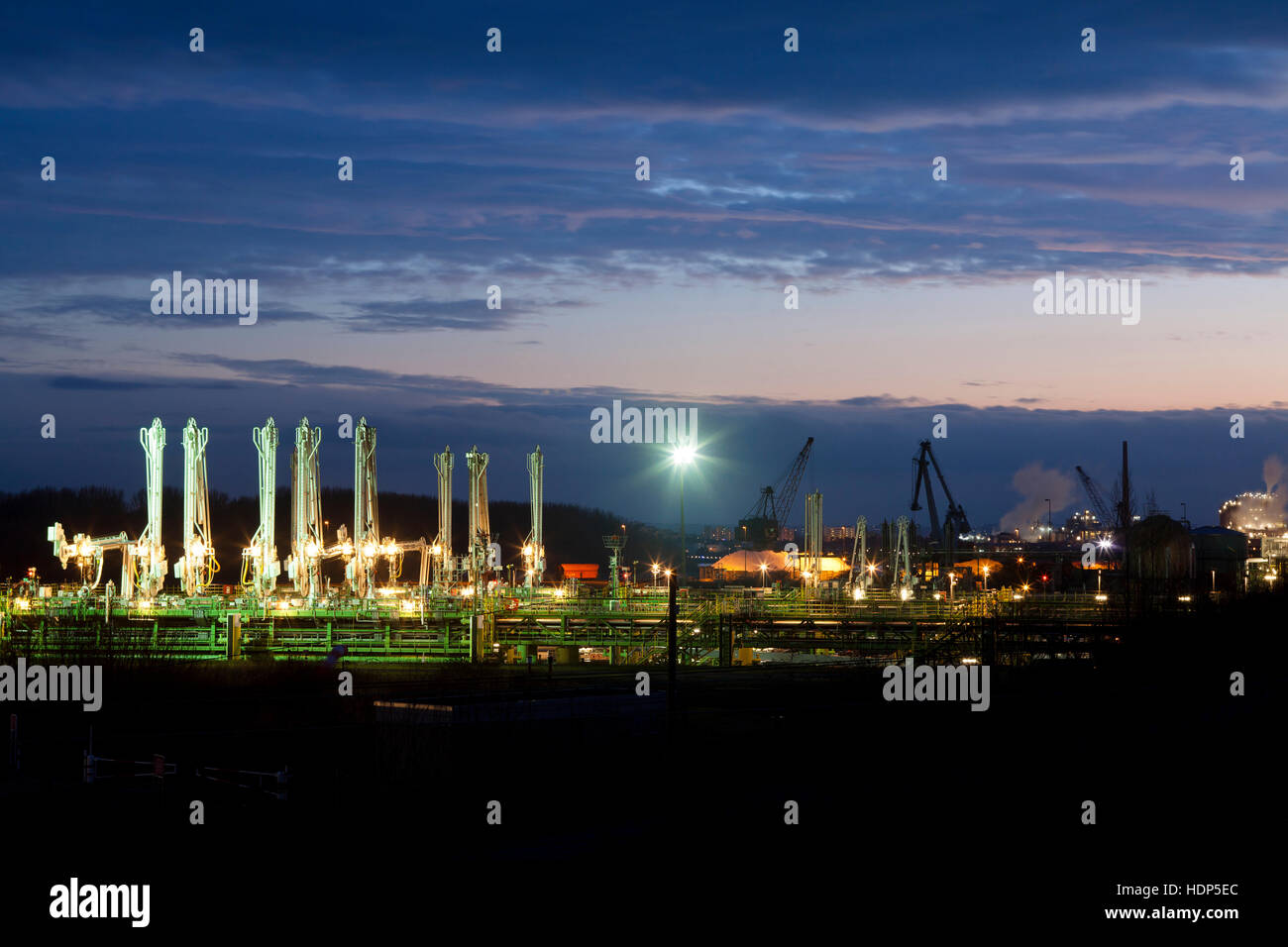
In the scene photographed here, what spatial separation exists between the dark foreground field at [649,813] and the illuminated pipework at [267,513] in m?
29.2

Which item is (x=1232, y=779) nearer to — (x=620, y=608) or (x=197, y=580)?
(x=620, y=608)

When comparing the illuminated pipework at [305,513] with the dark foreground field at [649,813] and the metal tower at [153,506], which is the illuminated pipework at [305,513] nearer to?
the metal tower at [153,506]

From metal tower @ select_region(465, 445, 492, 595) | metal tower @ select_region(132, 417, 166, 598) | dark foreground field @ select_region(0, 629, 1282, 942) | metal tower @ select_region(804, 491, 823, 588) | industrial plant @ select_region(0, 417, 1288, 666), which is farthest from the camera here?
metal tower @ select_region(804, 491, 823, 588)

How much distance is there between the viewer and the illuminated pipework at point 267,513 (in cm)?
6081

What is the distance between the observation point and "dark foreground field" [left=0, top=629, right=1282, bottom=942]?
16.2m

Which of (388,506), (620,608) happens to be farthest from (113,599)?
(388,506)

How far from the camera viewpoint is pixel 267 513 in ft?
200

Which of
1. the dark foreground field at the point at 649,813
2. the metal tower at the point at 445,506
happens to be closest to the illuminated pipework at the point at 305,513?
the metal tower at the point at 445,506

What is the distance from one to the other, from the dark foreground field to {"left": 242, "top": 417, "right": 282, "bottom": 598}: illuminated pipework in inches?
1149

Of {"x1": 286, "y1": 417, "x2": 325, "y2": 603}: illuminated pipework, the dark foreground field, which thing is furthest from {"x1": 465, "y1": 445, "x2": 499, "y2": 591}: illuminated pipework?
the dark foreground field

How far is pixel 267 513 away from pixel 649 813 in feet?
145

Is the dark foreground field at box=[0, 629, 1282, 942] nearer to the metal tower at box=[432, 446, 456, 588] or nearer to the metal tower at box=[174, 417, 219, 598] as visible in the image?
the metal tower at box=[174, 417, 219, 598]
